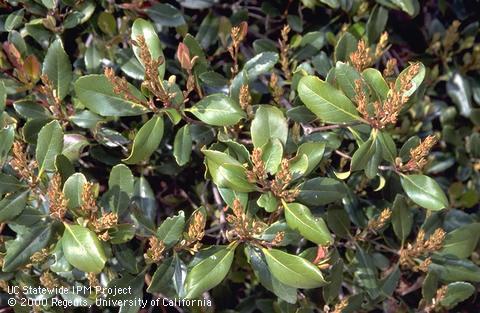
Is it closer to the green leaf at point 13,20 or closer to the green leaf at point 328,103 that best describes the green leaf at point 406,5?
the green leaf at point 328,103

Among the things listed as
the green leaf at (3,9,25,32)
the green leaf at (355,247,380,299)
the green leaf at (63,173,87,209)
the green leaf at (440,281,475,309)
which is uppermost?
the green leaf at (3,9,25,32)

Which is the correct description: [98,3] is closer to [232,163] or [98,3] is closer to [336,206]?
[232,163]

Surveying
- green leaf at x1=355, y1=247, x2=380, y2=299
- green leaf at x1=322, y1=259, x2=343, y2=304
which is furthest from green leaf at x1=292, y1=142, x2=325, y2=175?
green leaf at x1=355, y1=247, x2=380, y2=299

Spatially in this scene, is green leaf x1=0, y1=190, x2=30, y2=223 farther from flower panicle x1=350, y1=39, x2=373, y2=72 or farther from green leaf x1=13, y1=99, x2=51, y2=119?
flower panicle x1=350, y1=39, x2=373, y2=72

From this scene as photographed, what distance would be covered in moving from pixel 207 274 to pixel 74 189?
381 millimetres

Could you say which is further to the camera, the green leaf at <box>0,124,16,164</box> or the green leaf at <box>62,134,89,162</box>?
the green leaf at <box>62,134,89,162</box>

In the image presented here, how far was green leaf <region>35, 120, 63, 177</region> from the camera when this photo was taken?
1.46 metres

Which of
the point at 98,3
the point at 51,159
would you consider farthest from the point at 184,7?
the point at 51,159

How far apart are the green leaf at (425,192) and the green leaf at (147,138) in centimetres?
67

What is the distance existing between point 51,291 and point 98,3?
2.88ft

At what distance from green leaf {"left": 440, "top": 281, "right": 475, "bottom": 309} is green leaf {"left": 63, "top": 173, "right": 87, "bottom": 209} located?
1077 mm

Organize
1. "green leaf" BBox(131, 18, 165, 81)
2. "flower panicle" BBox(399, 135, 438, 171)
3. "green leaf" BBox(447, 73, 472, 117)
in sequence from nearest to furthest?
"flower panicle" BBox(399, 135, 438, 171) < "green leaf" BBox(131, 18, 165, 81) < "green leaf" BBox(447, 73, 472, 117)

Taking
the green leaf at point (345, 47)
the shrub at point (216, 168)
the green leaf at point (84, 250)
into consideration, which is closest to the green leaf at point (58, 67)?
the shrub at point (216, 168)

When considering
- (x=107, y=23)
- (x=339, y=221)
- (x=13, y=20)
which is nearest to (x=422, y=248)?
(x=339, y=221)
